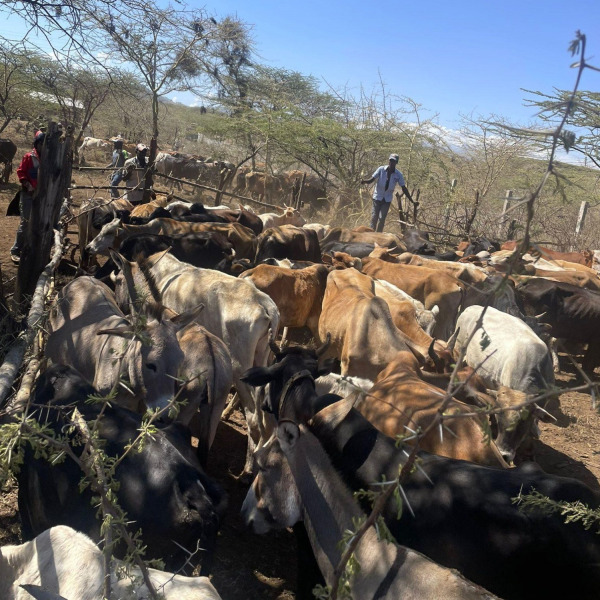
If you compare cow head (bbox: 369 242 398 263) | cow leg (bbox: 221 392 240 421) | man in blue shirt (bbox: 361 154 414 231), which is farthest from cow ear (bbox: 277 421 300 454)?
man in blue shirt (bbox: 361 154 414 231)

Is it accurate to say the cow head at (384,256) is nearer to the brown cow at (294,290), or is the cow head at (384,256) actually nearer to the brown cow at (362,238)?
the brown cow at (362,238)

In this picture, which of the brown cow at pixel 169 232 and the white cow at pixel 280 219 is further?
the white cow at pixel 280 219

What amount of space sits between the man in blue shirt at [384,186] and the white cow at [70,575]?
13.0 m

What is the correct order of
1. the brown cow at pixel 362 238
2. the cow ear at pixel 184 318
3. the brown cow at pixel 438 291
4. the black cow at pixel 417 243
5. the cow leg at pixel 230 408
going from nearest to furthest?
the cow ear at pixel 184 318, the cow leg at pixel 230 408, the brown cow at pixel 438 291, the brown cow at pixel 362 238, the black cow at pixel 417 243

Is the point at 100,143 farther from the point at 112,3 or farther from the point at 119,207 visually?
the point at 112,3

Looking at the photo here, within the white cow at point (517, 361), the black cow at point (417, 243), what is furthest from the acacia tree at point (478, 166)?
the white cow at point (517, 361)

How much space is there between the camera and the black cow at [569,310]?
9.66 m

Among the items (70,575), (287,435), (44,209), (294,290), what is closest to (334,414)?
(287,435)

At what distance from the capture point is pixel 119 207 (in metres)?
11.7

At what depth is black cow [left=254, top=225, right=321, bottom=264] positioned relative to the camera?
10.7 metres

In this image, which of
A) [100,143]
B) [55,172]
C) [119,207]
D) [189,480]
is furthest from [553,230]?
[100,143]

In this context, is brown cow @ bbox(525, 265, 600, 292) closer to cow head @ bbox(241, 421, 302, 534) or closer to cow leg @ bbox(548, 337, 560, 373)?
cow leg @ bbox(548, 337, 560, 373)

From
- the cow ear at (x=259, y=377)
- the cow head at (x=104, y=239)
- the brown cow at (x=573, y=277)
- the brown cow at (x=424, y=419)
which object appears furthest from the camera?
the brown cow at (x=573, y=277)

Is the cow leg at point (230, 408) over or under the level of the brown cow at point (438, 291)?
under
